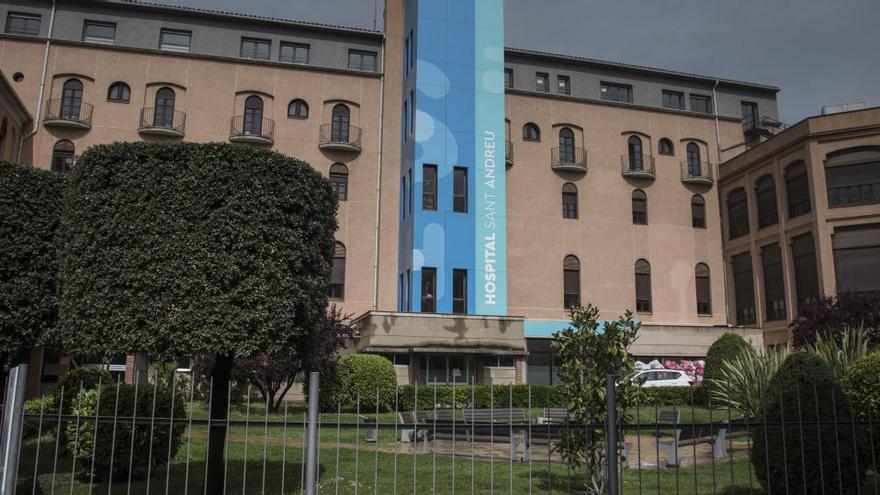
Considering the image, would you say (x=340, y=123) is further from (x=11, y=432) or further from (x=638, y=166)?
(x=11, y=432)

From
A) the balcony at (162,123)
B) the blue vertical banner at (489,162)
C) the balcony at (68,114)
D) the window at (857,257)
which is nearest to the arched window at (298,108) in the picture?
the balcony at (162,123)

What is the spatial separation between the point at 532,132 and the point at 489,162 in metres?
6.47

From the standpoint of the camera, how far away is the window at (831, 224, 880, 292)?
2958 cm

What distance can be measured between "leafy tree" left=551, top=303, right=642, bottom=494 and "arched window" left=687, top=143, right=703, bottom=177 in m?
31.3

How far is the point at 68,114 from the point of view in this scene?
30.3 meters

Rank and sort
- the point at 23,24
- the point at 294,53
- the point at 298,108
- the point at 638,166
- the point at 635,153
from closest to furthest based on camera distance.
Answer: the point at 23,24 → the point at 298,108 → the point at 294,53 → the point at 638,166 → the point at 635,153

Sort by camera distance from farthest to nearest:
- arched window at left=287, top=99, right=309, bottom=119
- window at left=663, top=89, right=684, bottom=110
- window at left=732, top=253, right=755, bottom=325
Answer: window at left=663, top=89, right=684, bottom=110 < window at left=732, top=253, right=755, bottom=325 < arched window at left=287, top=99, right=309, bottom=119

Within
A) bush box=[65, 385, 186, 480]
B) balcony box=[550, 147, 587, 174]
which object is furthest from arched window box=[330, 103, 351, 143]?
bush box=[65, 385, 186, 480]

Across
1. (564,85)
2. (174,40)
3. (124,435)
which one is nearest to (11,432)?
(124,435)

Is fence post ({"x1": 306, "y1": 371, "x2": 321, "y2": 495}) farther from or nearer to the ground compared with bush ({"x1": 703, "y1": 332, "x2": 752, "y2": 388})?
nearer to the ground

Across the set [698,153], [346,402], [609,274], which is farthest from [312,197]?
[698,153]

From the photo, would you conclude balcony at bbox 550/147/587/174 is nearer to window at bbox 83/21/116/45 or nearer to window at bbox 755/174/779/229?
window at bbox 755/174/779/229

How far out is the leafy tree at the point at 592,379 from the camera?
330 inches

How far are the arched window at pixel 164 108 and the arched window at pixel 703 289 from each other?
2790cm
